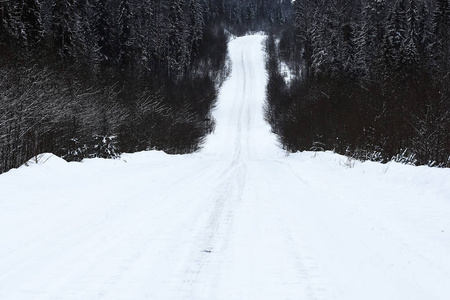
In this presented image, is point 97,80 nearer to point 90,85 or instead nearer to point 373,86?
point 90,85

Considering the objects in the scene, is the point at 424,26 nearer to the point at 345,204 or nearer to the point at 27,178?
the point at 345,204

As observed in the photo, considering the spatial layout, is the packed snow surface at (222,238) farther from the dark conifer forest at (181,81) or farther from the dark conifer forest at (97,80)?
the dark conifer forest at (97,80)

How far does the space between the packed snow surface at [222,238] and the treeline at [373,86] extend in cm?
553

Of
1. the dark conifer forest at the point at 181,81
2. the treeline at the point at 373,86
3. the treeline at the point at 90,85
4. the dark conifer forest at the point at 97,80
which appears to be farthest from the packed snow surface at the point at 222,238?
the treeline at the point at 373,86

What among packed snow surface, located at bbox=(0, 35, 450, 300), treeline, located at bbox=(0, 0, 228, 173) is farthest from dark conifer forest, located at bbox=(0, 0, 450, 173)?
packed snow surface, located at bbox=(0, 35, 450, 300)

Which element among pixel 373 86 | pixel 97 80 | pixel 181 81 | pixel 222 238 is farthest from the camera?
pixel 181 81

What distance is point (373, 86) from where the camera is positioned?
18.6m

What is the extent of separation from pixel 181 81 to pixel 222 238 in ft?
178

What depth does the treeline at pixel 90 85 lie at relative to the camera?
40.8 ft

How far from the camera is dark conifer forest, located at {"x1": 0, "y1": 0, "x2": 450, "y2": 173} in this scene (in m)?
12.9

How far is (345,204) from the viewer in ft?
20.3

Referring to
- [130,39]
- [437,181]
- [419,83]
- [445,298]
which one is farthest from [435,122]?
[130,39]

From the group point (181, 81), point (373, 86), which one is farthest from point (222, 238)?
point (181, 81)

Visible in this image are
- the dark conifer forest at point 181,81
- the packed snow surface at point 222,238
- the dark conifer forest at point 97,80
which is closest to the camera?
the packed snow surface at point 222,238
